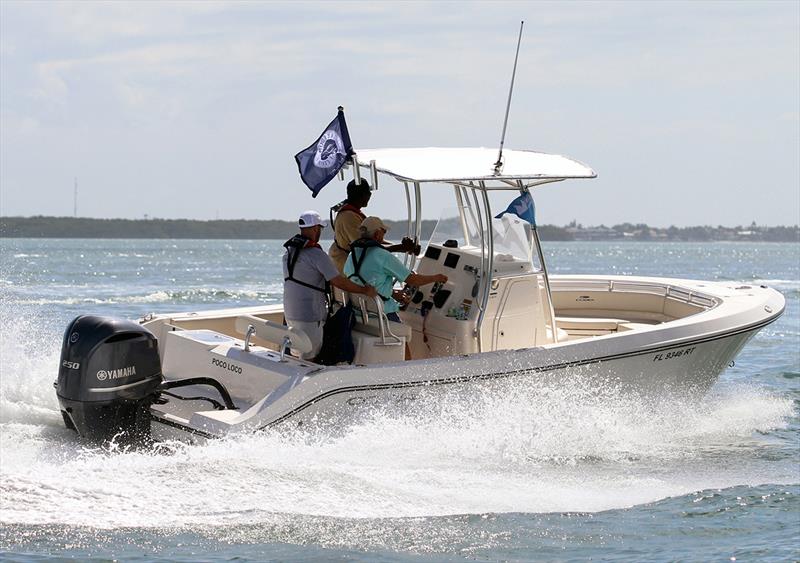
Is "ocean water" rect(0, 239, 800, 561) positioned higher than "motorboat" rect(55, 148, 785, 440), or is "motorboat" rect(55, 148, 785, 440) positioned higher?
"motorboat" rect(55, 148, 785, 440)

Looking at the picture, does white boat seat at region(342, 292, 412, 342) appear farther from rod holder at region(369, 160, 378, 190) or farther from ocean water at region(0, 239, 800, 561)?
rod holder at region(369, 160, 378, 190)

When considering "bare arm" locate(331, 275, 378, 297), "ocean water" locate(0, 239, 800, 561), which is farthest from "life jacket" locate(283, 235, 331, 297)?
"ocean water" locate(0, 239, 800, 561)

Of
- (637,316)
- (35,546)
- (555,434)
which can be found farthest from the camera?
(637,316)

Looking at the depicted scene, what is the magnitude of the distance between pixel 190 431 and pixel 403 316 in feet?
6.48

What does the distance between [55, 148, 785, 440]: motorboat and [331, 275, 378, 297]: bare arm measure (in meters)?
0.18

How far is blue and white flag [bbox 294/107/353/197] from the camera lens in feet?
23.6

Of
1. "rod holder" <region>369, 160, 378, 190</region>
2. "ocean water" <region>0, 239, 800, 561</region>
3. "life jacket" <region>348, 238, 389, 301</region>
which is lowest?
"ocean water" <region>0, 239, 800, 561</region>

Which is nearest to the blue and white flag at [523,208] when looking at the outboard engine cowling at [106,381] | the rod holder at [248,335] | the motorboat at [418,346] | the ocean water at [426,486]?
the motorboat at [418,346]

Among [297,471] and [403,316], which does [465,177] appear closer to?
[403,316]

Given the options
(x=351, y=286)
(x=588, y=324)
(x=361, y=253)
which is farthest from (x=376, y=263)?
(x=588, y=324)

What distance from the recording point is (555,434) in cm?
754

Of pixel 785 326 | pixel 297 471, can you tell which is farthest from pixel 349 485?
pixel 785 326

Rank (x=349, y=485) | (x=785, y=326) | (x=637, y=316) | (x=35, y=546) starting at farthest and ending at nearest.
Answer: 1. (x=785, y=326)
2. (x=637, y=316)
3. (x=349, y=485)
4. (x=35, y=546)

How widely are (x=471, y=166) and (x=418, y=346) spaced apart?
1.29 metres
